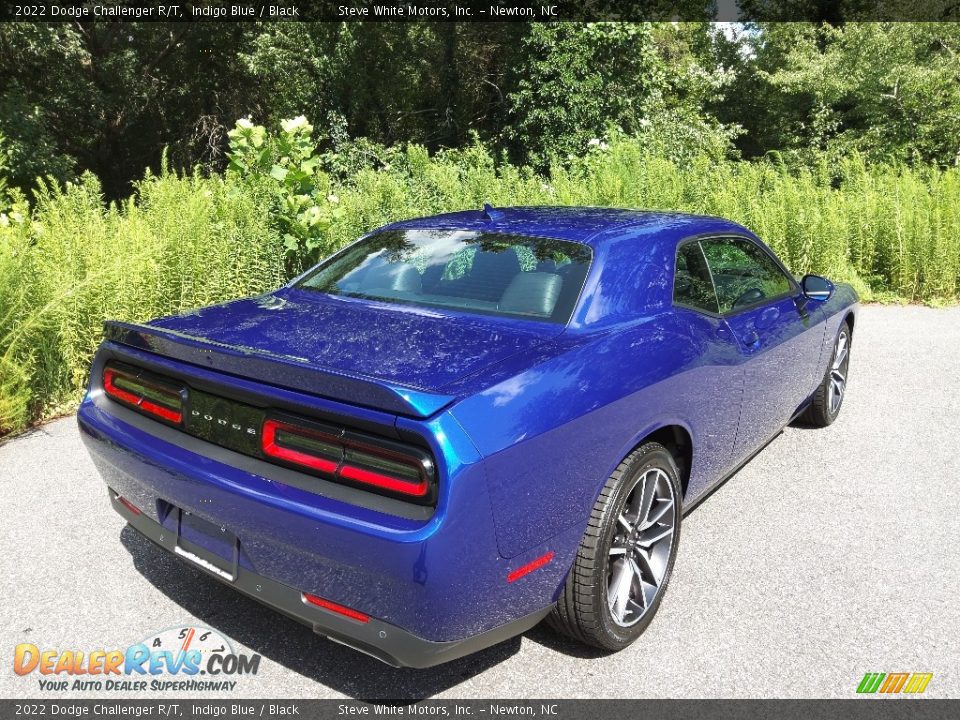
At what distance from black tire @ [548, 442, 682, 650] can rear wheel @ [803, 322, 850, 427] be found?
2.66 metres

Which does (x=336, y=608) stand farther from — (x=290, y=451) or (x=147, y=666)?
(x=147, y=666)

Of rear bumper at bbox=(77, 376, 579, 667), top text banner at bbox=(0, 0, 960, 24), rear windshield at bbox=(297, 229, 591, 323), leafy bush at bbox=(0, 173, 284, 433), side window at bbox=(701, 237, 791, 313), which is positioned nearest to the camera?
rear bumper at bbox=(77, 376, 579, 667)

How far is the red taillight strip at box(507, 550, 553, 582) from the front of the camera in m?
2.15

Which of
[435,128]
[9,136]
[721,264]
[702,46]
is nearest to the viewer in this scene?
[721,264]

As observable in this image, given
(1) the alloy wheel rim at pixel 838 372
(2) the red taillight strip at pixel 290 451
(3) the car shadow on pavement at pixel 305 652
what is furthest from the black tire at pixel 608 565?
(1) the alloy wheel rim at pixel 838 372

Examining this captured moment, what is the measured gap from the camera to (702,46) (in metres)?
32.1

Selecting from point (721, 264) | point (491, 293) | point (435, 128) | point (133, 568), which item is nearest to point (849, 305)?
point (721, 264)

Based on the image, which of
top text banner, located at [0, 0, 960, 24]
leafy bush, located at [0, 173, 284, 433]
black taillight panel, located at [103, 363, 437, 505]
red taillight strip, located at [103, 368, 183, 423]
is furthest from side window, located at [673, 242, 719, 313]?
top text banner, located at [0, 0, 960, 24]

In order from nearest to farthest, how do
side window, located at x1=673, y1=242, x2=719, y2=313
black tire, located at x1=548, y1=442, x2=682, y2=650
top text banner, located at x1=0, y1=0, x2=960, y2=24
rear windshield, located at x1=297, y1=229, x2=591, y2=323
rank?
1. black tire, located at x1=548, y1=442, x2=682, y2=650
2. rear windshield, located at x1=297, y1=229, x2=591, y2=323
3. side window, located at x1=673, y1=242, x2=719, y2=313
4. top text banner, located at x1=0, y1=0, x2=960, y2=24

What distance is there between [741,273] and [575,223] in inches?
40.4

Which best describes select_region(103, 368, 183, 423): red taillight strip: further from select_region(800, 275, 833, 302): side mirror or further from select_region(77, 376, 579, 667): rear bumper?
select_region(800, 275, 833, 302): side mirror

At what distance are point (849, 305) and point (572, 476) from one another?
149 inches

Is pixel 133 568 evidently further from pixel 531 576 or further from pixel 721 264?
pixel 721 264

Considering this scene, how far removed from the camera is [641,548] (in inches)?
109
